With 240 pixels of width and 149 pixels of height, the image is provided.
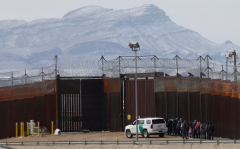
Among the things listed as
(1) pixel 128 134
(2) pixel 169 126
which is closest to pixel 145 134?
(1) pixel 128 134

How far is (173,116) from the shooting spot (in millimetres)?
72000

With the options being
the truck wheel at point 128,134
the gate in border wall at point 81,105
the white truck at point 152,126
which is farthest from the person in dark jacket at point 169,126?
the gate in border wall at point 81,105

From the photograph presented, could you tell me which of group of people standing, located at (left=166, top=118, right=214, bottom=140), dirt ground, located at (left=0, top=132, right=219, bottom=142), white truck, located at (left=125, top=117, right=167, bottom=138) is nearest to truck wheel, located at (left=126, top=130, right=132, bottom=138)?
dirt ground, located at (left=0, top=132, right=219, bottom=142)

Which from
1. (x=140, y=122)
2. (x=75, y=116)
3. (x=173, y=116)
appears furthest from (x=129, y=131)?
(x=75, y=116)

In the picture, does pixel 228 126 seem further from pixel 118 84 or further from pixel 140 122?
pixel 118 84

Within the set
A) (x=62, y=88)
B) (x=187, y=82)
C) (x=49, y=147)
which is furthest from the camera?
(x=62, y=88)

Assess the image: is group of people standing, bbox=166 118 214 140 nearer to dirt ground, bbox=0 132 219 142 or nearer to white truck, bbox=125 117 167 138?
dirt ground, bbox=0 132 219 142

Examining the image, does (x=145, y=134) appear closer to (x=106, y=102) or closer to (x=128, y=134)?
(x=128, y=134)

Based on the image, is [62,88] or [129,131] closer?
[129,131]

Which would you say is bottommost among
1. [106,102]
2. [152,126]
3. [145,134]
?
[145,134]

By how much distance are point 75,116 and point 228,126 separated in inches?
650

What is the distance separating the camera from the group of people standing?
205 feet

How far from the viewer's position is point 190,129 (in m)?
65.8

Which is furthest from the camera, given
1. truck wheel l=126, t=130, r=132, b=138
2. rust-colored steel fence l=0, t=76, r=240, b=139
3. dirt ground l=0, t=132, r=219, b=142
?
rust-colored steel fence l=0, t=76, r=240, b=139
